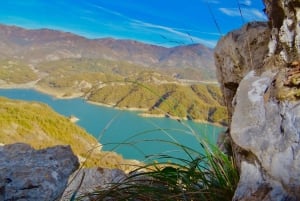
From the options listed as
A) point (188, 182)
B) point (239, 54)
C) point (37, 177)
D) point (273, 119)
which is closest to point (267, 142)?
point (273, 119)

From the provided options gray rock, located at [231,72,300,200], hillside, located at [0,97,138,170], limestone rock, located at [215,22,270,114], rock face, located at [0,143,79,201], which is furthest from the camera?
hillside, located at [0,97,138,170]

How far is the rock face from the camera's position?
286 centimetres

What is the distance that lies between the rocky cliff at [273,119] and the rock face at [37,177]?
6.66 ft

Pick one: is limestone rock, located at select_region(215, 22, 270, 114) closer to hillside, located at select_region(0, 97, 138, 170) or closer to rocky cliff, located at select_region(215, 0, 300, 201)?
rocky cliff, located at select_region(215, 0, 300, 201)

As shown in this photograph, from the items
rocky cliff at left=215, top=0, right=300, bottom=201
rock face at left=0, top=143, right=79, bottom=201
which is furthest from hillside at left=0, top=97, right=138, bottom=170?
rocky cliff at left=215, top=0, right=300, bottom=201

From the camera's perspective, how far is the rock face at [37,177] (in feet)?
9.37

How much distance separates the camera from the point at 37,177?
3.13 m

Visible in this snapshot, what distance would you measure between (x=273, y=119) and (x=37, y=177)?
247cm

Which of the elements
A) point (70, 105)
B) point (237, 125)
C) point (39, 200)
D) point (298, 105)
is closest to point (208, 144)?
point (237, 125)

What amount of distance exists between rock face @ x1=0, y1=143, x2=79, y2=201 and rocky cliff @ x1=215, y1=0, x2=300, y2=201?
6.66ft

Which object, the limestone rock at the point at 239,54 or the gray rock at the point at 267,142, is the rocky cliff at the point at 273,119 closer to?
the gray rock at the point at 267,142

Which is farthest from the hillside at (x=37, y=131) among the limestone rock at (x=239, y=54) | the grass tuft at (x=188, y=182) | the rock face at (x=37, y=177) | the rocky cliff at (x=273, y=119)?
the rocky cliff at (x=273, y=119)

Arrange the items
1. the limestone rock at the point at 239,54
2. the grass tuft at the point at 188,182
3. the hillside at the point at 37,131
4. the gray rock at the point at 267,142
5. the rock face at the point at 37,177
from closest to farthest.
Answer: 1. the gray rock at the point at 267,142
2. the grass tuft at the point at 188,182
3. the limestone rock at the point at 239,54
4. the rock face at the point at 37,177
5. the hillside at the point at 37,131

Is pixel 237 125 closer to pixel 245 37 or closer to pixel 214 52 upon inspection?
pixel 245 37
